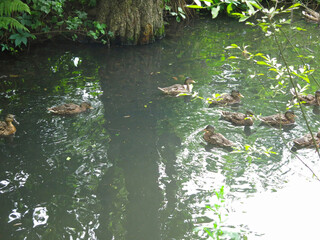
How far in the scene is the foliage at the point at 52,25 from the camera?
12.3 m

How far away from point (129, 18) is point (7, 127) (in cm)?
688

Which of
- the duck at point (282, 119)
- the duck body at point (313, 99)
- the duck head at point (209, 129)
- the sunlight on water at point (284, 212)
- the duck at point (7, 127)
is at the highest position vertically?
the duck body at point (313, 99)

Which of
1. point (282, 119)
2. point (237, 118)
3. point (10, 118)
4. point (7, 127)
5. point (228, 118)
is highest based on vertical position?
point (282, 119)

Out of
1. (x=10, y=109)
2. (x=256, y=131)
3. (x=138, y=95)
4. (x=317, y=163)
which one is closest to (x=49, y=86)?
(x=10, y=109)

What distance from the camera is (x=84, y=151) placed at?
7.47 meters

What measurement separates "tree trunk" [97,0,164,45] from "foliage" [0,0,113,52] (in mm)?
356

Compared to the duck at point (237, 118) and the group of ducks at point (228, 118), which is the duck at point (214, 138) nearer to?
the group of ducks at point (228, 118)

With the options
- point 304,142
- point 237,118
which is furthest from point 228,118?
point 304,142

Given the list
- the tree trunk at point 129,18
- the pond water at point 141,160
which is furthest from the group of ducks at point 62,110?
the tree trunk at point 129,18

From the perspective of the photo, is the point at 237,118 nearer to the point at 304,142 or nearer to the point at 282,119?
the point at 282,119

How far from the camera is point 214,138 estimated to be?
7598mm

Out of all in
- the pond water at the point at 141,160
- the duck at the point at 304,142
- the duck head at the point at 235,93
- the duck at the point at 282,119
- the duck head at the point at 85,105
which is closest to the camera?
the pond water at the point at 141,160

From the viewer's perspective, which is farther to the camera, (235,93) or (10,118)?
(235,93)

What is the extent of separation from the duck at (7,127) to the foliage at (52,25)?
4336 millimetres
